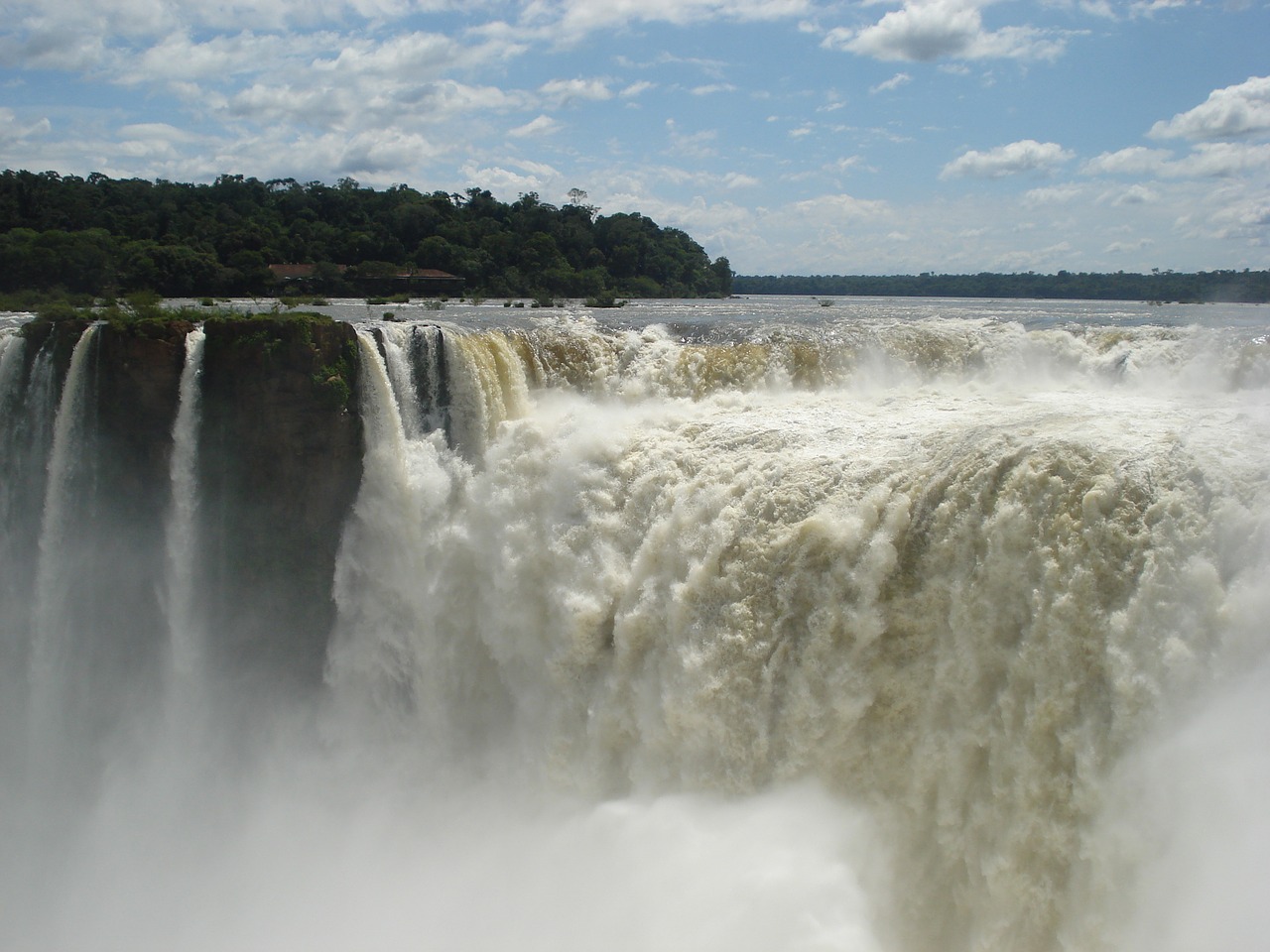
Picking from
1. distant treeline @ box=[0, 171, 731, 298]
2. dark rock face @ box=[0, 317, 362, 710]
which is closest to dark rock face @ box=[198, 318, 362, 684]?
dark rock face @ box=[0, 317, 362, 710]

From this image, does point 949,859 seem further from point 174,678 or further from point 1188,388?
point 174,678

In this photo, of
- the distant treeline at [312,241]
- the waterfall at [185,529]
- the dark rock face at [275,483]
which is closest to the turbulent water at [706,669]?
the waterfall at [185,529]

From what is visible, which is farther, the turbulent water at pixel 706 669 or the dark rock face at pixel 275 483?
the dark rock face at pixel 275 483

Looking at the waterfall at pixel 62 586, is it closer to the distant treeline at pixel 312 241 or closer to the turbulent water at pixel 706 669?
the turbulent water at pixel 706 669

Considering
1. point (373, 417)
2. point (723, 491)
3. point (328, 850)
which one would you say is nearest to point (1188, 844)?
point (723, 491)

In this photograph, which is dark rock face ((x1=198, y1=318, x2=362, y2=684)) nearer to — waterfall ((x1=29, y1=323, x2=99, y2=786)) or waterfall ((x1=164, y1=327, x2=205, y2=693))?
waterfall ((x1=164, y1=327, x2=205, y2=693))

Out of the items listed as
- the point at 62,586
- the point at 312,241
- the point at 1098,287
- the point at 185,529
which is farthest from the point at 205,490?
the point at 1098,287
